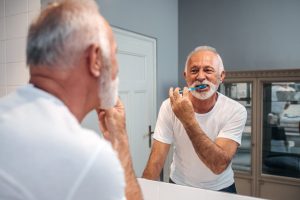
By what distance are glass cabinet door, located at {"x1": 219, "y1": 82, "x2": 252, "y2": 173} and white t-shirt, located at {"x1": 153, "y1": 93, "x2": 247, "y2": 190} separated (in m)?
0.10

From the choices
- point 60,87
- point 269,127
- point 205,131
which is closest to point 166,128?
point 205,131

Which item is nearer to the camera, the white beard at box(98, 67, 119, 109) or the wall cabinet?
the white beard at box(98, 67, 119, 109)

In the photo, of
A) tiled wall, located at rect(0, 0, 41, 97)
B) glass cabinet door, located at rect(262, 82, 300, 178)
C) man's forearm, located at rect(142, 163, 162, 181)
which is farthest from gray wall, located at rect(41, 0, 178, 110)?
glass cabinet door, located at rect(262, 82, 300, 178)

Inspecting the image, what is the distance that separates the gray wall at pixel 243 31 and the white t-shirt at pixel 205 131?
17 cm

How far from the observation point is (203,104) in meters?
0.76

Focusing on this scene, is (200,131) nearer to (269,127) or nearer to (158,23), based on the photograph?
(269,127)

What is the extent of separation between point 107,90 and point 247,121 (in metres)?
0.70

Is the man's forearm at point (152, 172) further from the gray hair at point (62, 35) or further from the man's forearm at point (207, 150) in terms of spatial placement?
the gray hair at point (62, 35)

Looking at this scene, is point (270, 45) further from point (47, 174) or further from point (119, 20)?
point (47, 174)

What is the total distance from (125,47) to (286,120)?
0.63m

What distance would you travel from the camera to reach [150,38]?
1.05 metres

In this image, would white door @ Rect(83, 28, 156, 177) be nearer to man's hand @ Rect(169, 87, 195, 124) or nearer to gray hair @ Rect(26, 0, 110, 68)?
man's hand @ Rect(169, 87, 195, 124)

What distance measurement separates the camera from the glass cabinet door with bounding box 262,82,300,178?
86 centimetres

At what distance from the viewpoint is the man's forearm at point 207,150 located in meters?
0.68
